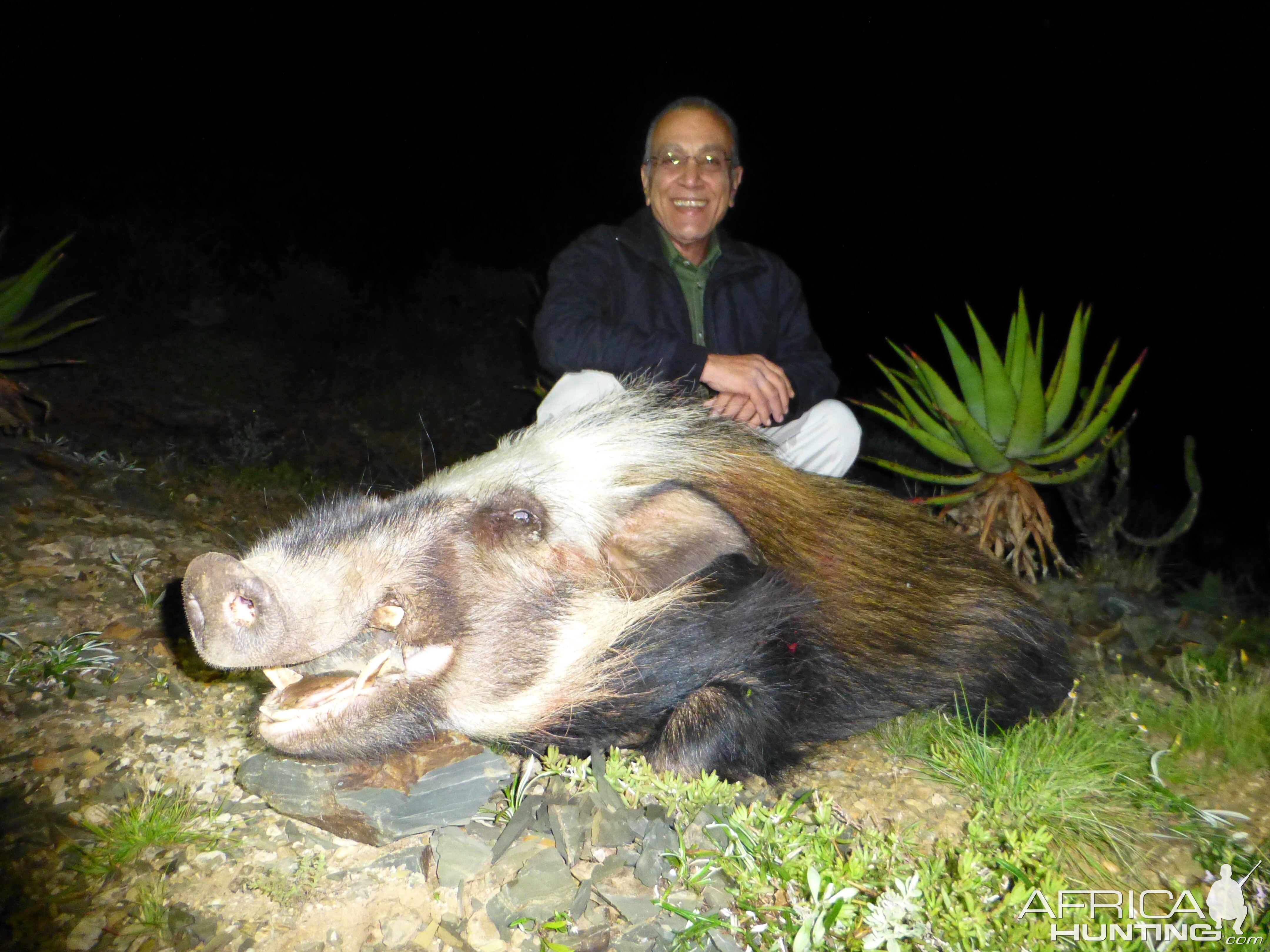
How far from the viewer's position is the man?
→ 9.19 feet

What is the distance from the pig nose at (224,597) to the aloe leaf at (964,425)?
2.95m

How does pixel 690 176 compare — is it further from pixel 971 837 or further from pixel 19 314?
pixel 19 314

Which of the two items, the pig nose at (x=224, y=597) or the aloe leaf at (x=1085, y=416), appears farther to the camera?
the aloe leaf at (x=1085, y=416)

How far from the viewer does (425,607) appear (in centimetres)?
171

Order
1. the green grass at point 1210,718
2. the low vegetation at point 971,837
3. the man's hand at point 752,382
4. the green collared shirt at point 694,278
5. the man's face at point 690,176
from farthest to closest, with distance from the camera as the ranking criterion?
the green collared shirt at point 694,278, the man's face at point 690,176, the man's hand at point 752,382, the green grass at point 1210,718, the low vegetation at point 971,837

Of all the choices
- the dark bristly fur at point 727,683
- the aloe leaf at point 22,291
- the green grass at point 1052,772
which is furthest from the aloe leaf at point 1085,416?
the aloe leaf at point 22,291

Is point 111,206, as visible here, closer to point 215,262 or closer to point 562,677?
point 215,262

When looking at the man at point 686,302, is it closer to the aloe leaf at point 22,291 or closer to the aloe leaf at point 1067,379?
the aloe leaf at point 1067,379

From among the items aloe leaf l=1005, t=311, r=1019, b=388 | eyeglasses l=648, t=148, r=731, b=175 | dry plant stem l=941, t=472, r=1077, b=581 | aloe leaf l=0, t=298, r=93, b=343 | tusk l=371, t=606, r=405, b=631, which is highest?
eyeglasses l=648, t=148, r=731, b=175

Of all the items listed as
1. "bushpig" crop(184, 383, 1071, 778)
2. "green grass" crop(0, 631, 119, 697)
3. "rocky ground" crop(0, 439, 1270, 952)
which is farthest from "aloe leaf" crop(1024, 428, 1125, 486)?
"green grass" crop(0, 631, 119, 697)

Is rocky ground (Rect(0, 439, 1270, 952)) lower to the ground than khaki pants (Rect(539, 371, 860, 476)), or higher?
lower

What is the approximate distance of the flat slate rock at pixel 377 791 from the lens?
5.68ft

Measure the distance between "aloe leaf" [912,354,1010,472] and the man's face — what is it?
1149 mm

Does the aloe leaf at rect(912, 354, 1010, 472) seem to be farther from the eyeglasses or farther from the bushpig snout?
the bushpig snout
